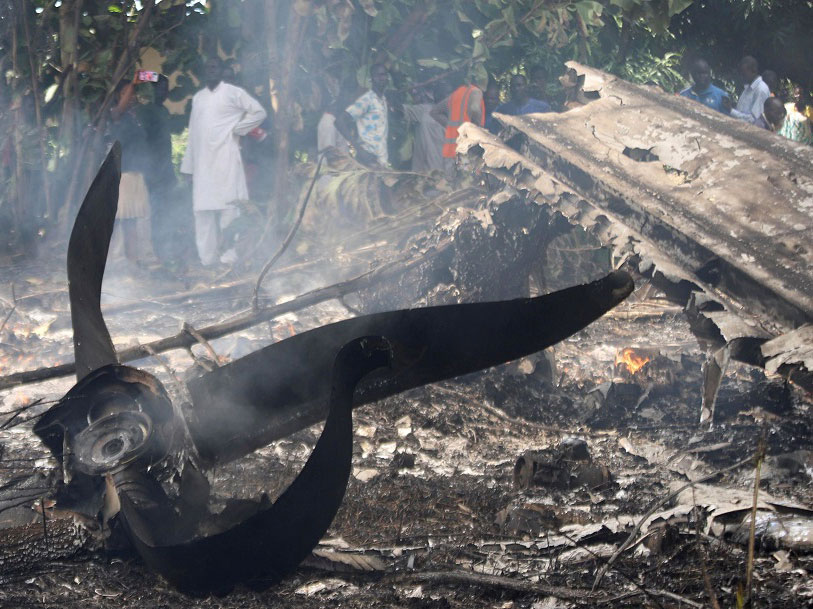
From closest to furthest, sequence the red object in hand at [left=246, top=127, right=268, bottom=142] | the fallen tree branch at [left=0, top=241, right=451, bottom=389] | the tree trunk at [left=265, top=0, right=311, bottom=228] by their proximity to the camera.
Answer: the fallen tree branch at [left=0, top=241, right=451, bottom=389]
the tree trunk at [left=265, top=0, right=311, bottom=228]
the red object in hand at [left=246, top=127, right=268, bottom=142]

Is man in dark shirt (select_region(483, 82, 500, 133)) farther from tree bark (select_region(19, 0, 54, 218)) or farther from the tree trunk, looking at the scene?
tree bark (select_region(19, 0, 54, 218))

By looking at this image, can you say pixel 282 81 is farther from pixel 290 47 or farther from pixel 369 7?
pixel 369 7

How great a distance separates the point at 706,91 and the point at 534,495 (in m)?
6.12

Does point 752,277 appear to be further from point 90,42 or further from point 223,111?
Result: point 90,42

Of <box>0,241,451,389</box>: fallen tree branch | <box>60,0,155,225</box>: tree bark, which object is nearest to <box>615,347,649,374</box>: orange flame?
<box>0,241,451,389</box>: fallen tree branch

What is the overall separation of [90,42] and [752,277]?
281 inches

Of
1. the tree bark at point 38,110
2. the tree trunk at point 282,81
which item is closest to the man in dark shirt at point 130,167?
the tree bark at point 38,110

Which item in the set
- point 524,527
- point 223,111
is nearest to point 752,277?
point 524,527

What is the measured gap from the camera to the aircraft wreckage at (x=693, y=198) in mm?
4508

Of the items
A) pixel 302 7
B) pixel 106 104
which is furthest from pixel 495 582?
pixel 302 7

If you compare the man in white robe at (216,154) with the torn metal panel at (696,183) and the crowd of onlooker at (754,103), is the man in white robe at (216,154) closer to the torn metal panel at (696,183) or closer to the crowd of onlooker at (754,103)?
the torn metal panel at (696,183)

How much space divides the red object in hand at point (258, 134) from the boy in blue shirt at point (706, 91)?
463cm

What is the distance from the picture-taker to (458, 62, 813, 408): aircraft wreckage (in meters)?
4.51

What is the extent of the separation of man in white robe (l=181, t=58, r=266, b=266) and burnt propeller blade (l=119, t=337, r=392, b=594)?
6053 mm
